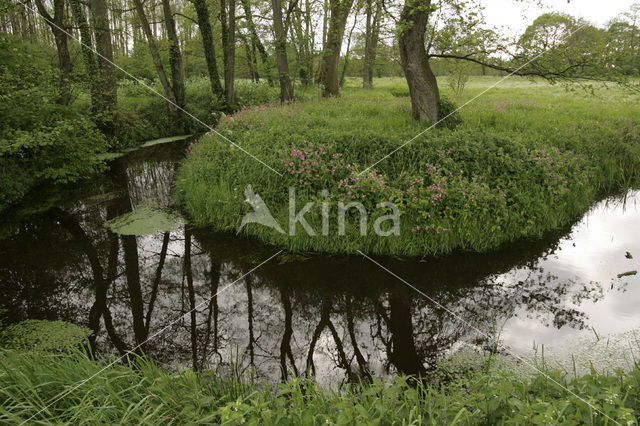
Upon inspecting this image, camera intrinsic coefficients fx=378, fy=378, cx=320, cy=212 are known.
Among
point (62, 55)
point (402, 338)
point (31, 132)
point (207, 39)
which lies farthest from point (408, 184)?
point (207, 39)

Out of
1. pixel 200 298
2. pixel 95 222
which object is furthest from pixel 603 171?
pixel 95 222

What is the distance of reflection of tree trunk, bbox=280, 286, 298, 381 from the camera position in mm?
3976

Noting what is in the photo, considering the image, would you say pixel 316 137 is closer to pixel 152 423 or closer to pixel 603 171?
pixel 152 423

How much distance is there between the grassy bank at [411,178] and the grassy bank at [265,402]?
3527mm

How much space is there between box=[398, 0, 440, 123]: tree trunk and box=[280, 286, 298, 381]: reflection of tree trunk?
6035mm

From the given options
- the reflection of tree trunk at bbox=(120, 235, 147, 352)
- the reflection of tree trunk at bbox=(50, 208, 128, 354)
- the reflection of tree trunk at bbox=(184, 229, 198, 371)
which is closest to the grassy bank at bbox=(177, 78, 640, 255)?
the reflection of tree trunk at bbox=(184, 229, 198, 371)

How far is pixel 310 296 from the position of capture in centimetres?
525

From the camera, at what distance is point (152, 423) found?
2520 mm

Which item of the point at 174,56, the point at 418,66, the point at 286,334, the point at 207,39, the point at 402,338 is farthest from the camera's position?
the point at 207,39

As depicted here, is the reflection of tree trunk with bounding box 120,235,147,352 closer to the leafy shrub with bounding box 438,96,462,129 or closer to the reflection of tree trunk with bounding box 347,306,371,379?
the reflection of tree trunk with bounding box 347,306,371,379

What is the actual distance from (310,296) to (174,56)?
13.9 metres

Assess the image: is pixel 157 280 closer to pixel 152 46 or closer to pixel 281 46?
pixel 281 46

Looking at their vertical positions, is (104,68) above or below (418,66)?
above

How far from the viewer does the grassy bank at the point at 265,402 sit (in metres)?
2.36
